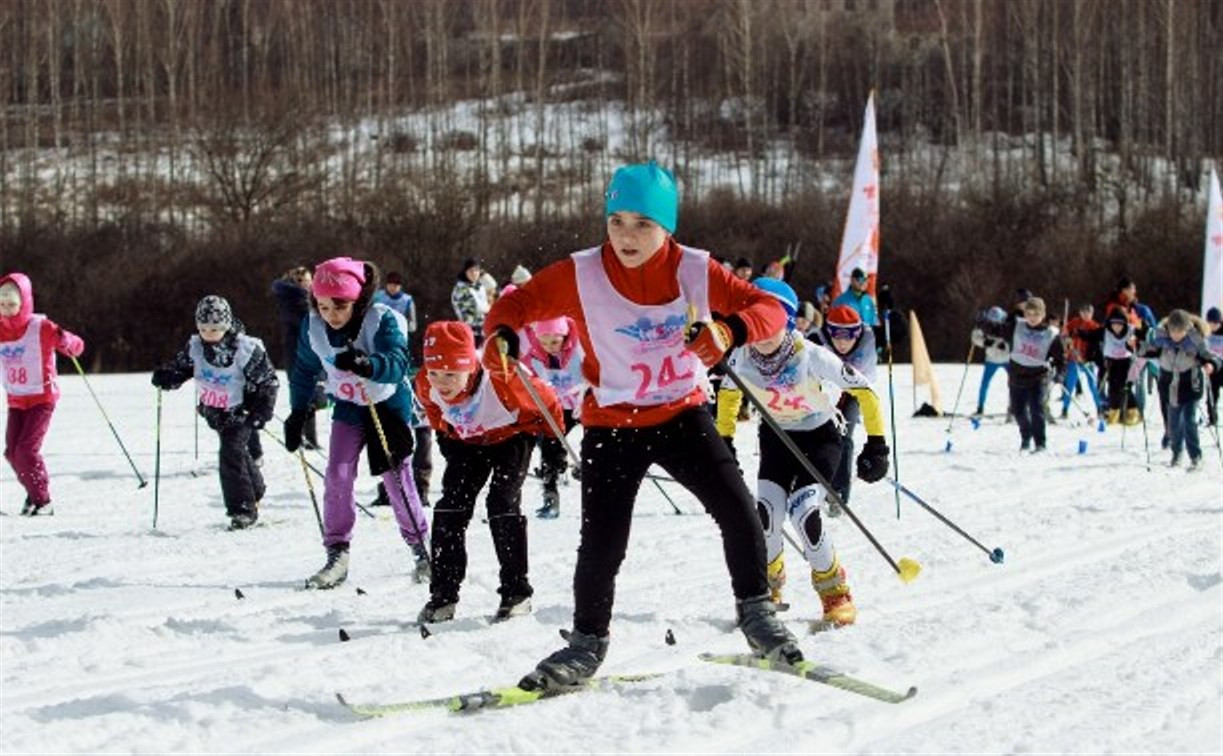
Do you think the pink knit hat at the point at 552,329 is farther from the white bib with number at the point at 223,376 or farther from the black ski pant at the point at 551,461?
the white bib with number at the point at 223,376

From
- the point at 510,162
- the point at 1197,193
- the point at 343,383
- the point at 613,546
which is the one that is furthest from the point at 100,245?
the point at 613,546

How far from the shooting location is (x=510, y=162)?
43781 mm

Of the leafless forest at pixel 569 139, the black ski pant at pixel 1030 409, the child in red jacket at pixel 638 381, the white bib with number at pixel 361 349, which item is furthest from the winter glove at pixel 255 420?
the leafless forest at pixel 569 139

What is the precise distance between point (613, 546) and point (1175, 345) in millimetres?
9672

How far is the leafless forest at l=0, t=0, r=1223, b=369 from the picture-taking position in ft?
120

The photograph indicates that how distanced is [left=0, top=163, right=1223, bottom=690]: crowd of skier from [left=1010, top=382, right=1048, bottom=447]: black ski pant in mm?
4794

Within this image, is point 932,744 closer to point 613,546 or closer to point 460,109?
point 613,546

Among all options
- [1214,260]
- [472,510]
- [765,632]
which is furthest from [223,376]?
[1214,260]

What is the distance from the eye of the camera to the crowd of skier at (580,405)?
14.8ft

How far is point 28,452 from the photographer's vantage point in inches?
408

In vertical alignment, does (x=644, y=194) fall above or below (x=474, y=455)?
above

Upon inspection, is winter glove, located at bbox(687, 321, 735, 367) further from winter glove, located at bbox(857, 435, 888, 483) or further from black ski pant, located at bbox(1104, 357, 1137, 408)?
black ski pant, located at bbox(1104, 357, 1137, 408)

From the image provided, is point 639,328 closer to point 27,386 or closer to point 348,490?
point 348,490

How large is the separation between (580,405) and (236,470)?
343 centimetres
